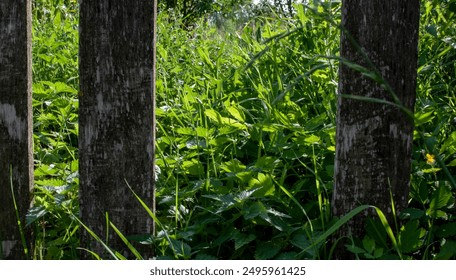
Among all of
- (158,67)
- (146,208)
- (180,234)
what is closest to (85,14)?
(146,208)

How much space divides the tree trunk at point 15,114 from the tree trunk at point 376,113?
105 centimetres

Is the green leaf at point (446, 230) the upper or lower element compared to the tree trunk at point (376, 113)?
lower

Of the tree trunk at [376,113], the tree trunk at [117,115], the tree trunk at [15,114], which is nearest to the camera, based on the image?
the tree trunk at [376,113]

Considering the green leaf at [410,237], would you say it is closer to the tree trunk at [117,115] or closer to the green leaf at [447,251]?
the green leaf at [447,251]

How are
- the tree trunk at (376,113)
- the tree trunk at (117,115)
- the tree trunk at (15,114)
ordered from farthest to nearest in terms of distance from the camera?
the tree trunk at (15,114) → the tree trunk at (117,115) → the tree trunk at (376,113)

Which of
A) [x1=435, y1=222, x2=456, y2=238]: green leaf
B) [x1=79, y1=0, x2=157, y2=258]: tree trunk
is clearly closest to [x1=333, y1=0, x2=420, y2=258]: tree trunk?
[x1=435, y1=222, x2=456, y2=238]: green leaf

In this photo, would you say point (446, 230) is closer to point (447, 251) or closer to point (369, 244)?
point (447, 251)

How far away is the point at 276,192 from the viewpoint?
6.81ft

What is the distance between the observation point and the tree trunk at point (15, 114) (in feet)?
6.82

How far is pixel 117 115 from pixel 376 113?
0.77 metres

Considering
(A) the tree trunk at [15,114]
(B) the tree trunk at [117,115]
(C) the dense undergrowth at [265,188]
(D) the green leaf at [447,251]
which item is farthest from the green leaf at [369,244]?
(A) the tree trunk at [15,114]

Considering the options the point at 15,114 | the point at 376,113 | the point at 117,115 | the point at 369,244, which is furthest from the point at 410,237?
the point at 15,114

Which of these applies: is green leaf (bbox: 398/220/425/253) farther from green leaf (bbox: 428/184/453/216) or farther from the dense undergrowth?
green leaf (bbox: 428/184/453/216)
